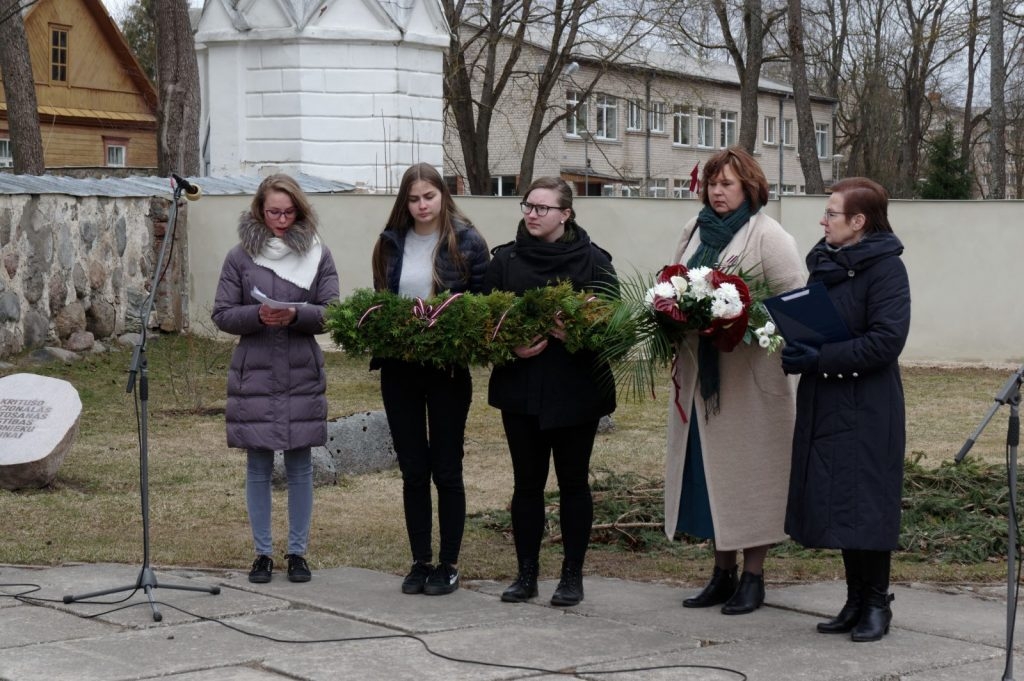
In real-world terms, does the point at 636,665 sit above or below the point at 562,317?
below

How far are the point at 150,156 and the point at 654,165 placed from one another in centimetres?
2065

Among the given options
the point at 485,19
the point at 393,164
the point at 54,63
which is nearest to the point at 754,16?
the point at 485,19

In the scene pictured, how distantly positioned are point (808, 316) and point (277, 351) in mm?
2503

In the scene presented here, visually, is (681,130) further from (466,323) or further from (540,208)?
(466,323)

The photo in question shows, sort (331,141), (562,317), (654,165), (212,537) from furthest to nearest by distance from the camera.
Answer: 1. (654,165)
2. (331,141)
3. (212,537)
4. (562,317)

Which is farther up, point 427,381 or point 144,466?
point 427,381

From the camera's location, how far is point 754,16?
112 feet

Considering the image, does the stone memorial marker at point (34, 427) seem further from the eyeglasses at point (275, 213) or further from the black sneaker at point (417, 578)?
the black sneaker at point (417, 578)

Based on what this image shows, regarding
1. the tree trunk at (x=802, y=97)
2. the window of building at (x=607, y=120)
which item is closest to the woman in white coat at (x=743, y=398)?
the tree trunk at (x=802, y=97)

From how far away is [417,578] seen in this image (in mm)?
6656

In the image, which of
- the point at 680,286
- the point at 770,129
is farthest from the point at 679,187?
the point at 680,286

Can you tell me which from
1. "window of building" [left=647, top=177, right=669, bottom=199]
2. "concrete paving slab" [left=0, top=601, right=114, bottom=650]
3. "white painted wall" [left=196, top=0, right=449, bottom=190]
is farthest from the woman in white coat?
"window of building" [left=647, top=177, right=669, bottom=199]

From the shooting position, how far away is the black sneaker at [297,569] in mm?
6871

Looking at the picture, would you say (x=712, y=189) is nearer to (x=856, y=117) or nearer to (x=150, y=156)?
(x=150, y=156)
